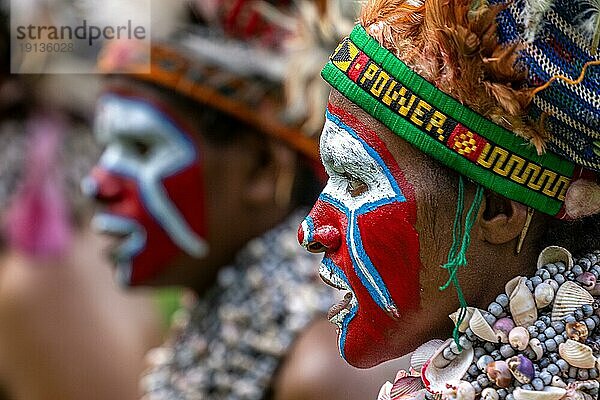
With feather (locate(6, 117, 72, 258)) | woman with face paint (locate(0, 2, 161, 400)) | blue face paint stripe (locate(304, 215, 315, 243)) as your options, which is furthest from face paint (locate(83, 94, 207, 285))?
blue face paint stripe (locate(304, 215, 315, 243))

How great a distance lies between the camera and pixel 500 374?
168 cm

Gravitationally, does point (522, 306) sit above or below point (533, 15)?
below

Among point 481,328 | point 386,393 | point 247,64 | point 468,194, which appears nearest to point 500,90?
point 468,194

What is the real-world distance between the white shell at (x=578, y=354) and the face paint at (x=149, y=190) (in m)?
1.99

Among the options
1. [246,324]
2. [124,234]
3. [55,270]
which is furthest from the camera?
[55,270]

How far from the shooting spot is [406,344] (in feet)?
5.90

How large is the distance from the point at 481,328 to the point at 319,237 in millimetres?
313

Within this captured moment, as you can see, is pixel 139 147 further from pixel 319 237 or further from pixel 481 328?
pixel 481 328

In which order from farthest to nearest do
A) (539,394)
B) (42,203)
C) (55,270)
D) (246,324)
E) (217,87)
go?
1. (42,203)
2. (55,270)
3. (217,87)
4. (246,324)
5. (539,394)

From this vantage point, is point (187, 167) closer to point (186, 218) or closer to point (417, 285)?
point (186, 218)

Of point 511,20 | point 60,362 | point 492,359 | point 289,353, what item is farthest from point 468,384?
point 60,362

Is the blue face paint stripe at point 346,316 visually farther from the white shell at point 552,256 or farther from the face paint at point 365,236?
the white shell at point 552,256

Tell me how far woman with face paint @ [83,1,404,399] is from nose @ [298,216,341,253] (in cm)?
144

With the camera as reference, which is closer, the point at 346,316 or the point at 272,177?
the point at 346,316
